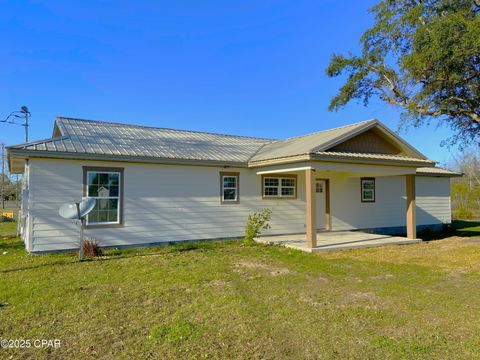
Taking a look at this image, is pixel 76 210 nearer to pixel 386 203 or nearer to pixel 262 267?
pixel 262 267

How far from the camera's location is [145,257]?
336 inches

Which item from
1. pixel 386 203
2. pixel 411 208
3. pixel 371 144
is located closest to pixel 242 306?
pixel 371 144

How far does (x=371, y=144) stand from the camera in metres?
11.5

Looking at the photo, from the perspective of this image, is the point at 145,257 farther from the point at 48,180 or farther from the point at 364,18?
the point at 364,18

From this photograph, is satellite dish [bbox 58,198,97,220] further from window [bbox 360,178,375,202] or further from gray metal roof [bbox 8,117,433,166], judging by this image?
window [bbox 360,178,375,202]

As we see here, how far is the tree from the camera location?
859 centimetres

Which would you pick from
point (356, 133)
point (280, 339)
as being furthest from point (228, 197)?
point (280, 339)

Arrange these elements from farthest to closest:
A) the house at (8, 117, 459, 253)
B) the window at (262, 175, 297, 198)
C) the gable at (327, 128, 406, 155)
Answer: the window at (262, 175, 297, 198), the gable at (327, 128, 406, 155), the house at (8, 117, 459, 253)

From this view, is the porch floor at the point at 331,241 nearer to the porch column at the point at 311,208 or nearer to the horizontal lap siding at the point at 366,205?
the porch column at the point at 311,208

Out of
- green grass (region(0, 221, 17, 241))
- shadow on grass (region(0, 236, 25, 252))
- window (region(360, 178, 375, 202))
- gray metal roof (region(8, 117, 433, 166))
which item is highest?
gray metal roof (region(8, 117, 433, 166))

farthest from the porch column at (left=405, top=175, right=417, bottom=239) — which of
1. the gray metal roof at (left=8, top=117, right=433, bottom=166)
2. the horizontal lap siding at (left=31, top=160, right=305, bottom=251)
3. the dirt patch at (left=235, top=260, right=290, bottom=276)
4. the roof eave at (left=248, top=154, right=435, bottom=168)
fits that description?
the dirt patch at (left=235, top=260, right=290, bottom=276)

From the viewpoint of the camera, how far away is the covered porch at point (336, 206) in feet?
32.1

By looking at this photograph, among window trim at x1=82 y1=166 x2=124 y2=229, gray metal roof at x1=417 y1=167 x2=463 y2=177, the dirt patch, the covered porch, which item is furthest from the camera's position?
gray metal roof at x1=417 y1=167 x2=463 y2=177

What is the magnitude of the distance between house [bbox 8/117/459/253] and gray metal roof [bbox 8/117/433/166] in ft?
0.11
